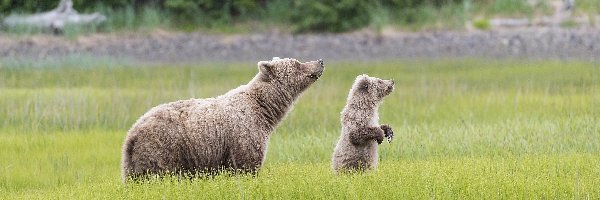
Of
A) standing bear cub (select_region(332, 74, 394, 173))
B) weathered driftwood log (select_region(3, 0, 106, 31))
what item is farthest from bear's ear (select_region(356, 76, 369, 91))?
weathered driftwood log (select_region(3, 0, 106, 31))

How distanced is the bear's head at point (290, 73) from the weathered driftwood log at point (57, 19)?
2285cm

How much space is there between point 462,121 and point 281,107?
5.28m

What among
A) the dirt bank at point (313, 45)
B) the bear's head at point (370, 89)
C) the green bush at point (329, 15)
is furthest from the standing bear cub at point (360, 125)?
the green bush at point (329, 15)

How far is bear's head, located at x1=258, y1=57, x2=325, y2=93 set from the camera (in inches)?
365

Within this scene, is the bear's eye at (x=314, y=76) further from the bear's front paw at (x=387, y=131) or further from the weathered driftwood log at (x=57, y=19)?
the weathered driftwood log at (x=57, y=19)

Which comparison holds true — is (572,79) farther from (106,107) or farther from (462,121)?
(106,107)

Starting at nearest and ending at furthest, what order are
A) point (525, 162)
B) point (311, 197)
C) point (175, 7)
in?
point (311, 197) → point (525, 162) → point (175, 7)

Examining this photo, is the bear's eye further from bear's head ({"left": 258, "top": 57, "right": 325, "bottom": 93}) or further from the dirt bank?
the dirt bank

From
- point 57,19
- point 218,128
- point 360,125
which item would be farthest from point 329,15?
point 218,128

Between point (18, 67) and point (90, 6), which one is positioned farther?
point (90, 6)

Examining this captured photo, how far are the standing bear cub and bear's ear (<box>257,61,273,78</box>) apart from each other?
682 mm

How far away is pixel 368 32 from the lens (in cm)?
3134

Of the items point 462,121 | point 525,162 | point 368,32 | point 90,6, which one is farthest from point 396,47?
point 525,162

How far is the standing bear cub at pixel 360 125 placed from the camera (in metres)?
9.04
